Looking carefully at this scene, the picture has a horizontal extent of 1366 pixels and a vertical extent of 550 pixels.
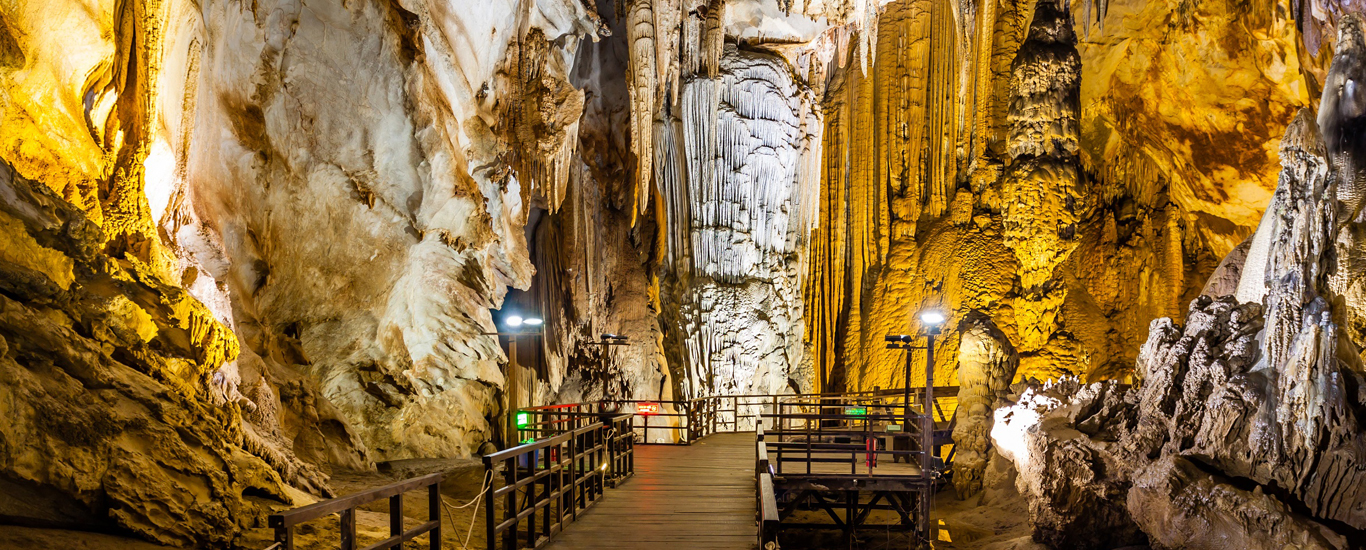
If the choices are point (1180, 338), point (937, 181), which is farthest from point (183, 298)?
point (937, 181)

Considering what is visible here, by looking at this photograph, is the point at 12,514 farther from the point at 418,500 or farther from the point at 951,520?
the point at 951,520

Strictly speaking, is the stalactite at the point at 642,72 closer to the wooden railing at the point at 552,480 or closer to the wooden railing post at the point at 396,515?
the wooden railing at the point at 552,480

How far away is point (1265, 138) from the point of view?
40.5 ft

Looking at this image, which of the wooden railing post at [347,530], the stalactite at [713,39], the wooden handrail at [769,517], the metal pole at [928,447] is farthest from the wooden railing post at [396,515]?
the stalactite at [713,39]

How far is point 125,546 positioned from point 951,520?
425 inches

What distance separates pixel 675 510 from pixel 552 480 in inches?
57.2

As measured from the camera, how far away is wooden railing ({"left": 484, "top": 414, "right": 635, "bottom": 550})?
5344 mm

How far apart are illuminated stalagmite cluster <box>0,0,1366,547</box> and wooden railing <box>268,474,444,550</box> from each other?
47.7 inches

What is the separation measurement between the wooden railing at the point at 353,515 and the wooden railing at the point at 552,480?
14.8 inches

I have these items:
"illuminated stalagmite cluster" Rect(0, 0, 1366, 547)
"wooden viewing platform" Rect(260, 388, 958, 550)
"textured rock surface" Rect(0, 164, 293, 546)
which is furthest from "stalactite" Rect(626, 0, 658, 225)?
"textured rock surface" Rect(0, 164, 293, 546)

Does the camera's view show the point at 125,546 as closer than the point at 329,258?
Yes

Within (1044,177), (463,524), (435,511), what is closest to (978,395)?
(1044,177)

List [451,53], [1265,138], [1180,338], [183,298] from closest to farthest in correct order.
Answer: [183,298] < [1180,338] < [451,53] < [1265,138]

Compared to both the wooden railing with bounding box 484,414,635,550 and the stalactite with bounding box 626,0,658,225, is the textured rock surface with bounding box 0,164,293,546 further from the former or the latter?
the stalactite with bounding box 626,0,658,225
